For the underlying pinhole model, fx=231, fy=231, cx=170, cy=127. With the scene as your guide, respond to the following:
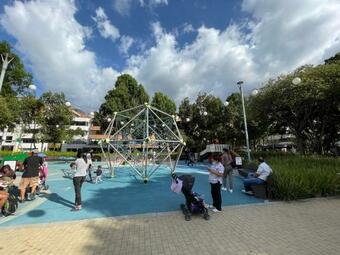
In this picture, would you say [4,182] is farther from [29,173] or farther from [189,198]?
[189,198]

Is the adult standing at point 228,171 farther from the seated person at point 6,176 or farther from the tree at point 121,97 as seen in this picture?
the tree at point 121,97

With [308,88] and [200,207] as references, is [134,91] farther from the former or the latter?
[200,207]

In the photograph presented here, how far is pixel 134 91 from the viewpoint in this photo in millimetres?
37594

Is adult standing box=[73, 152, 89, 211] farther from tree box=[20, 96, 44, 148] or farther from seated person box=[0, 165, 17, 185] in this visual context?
tree box=[20, 96, 44, 148]

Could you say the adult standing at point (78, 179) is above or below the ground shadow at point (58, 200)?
above

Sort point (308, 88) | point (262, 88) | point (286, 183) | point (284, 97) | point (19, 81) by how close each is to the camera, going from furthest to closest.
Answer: point (19, 81) < point (262, 88) < point (284, 97) < point (308, 88) < point (286, 183)

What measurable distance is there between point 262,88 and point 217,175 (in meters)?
17.5

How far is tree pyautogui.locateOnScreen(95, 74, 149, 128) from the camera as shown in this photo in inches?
1358

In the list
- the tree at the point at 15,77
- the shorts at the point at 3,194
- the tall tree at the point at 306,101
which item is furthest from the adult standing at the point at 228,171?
the tree at the point at 15,77

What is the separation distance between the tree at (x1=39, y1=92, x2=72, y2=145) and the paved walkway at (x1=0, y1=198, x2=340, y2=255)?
1066 inches

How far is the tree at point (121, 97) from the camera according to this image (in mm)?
34500

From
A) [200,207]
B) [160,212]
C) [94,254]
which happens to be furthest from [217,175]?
[94,254]

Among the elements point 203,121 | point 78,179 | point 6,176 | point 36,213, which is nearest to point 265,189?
point 78,179

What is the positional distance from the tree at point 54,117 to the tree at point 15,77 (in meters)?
3.21
